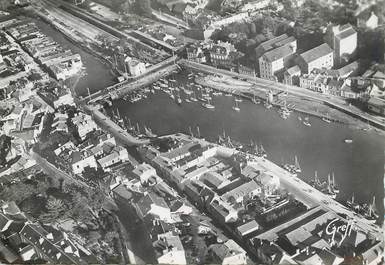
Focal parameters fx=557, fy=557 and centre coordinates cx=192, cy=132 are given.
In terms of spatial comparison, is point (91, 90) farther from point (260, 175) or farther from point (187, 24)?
point (260, 175)

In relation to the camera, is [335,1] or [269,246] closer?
[269,246]

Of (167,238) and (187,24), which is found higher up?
(187,24)

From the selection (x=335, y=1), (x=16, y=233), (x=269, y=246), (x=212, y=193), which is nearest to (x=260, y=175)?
(x=212, y=193)

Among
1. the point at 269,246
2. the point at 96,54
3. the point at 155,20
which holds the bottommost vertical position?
the point at 269,246

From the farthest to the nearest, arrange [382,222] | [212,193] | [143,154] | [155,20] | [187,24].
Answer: [187,24] < [155,20] < [143,154] < [212,193] < [382,222]

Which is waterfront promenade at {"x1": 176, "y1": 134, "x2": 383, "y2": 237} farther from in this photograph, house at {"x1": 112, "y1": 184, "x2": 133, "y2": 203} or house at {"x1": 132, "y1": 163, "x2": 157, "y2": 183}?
house at {"x1": 112, "y1": 184, "x2": 133, "y2": 203}

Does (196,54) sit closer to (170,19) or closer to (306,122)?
(170,19)

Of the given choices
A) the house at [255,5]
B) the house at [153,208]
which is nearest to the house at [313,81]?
the house at [255,5]

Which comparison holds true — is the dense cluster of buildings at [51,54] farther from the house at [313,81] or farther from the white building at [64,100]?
the house at [313,81]

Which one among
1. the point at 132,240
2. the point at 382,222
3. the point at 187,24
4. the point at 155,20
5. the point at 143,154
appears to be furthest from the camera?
the point at 187,24
